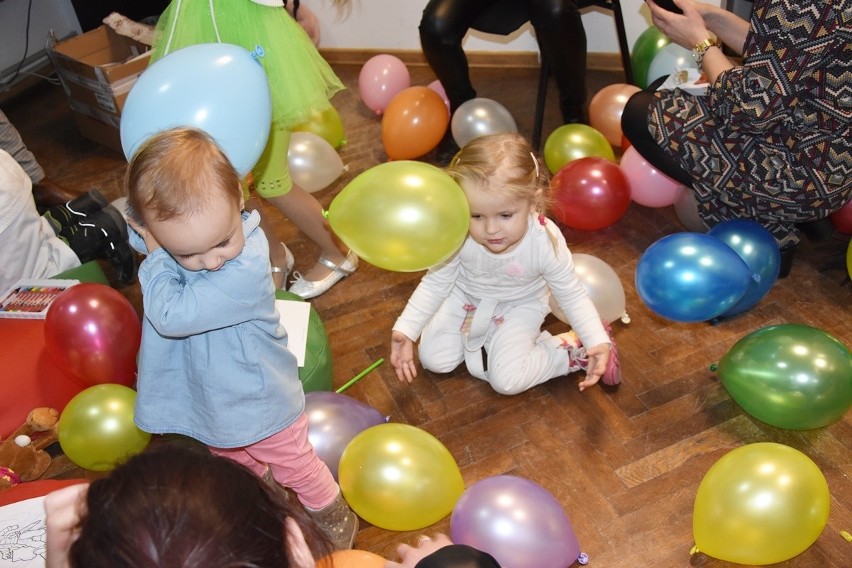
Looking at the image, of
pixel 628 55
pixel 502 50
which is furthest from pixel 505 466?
pixel 502 50

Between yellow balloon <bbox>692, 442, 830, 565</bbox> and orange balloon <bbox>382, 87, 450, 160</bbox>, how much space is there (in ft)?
5.68

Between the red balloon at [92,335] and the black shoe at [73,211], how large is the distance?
23.9 inches

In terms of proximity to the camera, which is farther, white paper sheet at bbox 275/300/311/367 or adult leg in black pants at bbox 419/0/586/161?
adult leg in black pants at bbox 419/0/586/161

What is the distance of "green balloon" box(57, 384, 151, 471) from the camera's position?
167cm

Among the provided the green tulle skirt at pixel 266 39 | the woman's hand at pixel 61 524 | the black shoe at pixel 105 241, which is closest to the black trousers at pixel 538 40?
the green tulle skirt at pixel 266 39

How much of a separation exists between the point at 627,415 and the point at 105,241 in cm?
164

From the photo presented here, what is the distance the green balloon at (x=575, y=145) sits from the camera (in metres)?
2.55

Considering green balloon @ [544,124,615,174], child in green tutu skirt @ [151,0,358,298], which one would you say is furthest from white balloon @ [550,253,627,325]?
child in green tutu skirt @ [151,0,358,298]

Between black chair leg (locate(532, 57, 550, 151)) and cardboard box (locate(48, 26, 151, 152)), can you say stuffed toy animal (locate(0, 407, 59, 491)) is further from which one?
black chair leg (locate(532, 57, 550, 151))

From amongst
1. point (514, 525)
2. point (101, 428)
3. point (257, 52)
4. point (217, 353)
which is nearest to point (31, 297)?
point (101, 428)

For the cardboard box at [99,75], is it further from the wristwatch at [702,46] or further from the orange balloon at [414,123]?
the wristwatch at [702,46]

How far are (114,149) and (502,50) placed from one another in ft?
5.88

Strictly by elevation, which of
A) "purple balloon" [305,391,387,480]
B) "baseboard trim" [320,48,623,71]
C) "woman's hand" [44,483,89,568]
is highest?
"woman's hand" [44,483,89,568]

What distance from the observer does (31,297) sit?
2090 mm
